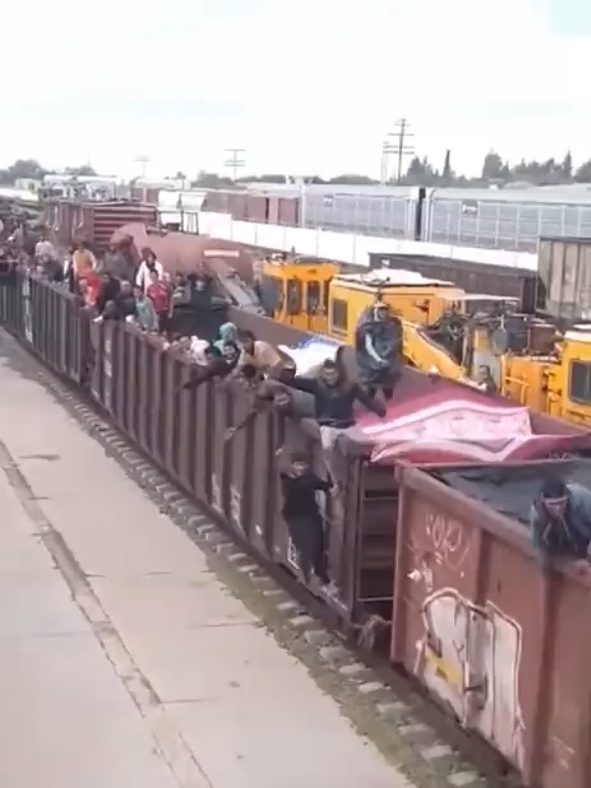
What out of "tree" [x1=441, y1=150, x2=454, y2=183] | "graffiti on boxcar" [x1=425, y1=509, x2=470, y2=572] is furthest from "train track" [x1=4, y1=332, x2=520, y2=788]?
"tree" [x1=441, y1=150, x2=454, y2=183]

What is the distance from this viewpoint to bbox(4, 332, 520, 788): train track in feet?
27.3

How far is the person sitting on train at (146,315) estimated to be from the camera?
17312 millimetres

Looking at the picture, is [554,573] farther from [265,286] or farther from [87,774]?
[265,286]

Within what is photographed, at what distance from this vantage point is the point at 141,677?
9.86 m

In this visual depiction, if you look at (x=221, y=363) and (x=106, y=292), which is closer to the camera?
(x=221, y=363)

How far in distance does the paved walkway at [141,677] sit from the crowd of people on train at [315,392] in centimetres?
110

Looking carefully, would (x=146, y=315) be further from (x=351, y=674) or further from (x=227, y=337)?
(x=351, y=674)

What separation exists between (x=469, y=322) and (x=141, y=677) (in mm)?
11643

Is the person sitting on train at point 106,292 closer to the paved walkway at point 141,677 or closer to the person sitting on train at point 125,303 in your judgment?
the person sitting on train at point 125,303

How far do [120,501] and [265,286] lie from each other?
11.3 metres

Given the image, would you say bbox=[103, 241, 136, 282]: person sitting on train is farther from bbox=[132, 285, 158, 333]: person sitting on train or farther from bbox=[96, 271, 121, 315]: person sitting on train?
bbox=[132, 285, 158, 333]: person sitting on train

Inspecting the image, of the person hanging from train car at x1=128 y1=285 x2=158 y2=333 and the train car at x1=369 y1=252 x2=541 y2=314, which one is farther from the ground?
the person hanging from train car at x1=128 y1=285 x2=158 y2=333

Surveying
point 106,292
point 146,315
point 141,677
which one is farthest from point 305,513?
point 106,292

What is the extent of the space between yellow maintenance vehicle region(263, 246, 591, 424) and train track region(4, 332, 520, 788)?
207 inches
